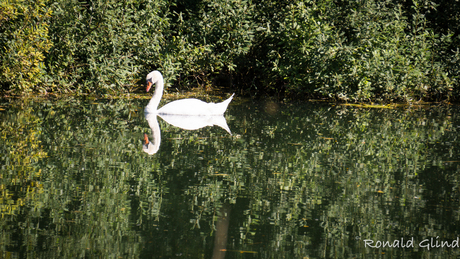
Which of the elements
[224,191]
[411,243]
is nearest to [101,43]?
[224,191]

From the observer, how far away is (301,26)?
14.1m

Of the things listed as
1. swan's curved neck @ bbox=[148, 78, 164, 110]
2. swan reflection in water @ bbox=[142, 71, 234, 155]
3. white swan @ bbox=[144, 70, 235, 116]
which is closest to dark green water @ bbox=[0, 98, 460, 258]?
swan reflection in water @ bbox=[142, 71, 234, 155]

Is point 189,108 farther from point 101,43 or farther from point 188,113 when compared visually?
point 101,43

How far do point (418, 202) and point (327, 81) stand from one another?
892 cm

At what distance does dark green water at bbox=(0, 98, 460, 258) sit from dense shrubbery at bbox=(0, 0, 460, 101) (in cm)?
361

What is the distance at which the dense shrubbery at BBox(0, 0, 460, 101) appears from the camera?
12.8 meters

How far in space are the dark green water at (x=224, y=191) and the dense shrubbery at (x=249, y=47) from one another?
3.61 metres

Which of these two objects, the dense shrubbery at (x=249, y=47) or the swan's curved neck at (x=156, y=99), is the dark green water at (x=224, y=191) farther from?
the dense shrubbery at (x=249, y=47)

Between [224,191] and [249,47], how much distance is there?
1010cm

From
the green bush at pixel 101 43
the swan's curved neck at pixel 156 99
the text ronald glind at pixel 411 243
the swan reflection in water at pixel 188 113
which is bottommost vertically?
the text ronald glind at pixel 411 243

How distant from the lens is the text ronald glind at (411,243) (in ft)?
13.5

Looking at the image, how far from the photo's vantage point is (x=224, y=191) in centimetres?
538

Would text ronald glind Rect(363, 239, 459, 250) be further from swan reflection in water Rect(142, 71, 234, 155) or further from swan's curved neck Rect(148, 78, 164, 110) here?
swan's curved neck Rect(148, 78, 164, 110)

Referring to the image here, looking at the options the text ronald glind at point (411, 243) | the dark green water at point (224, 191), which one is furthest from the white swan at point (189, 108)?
the text ronald glind at point (411, 243)
